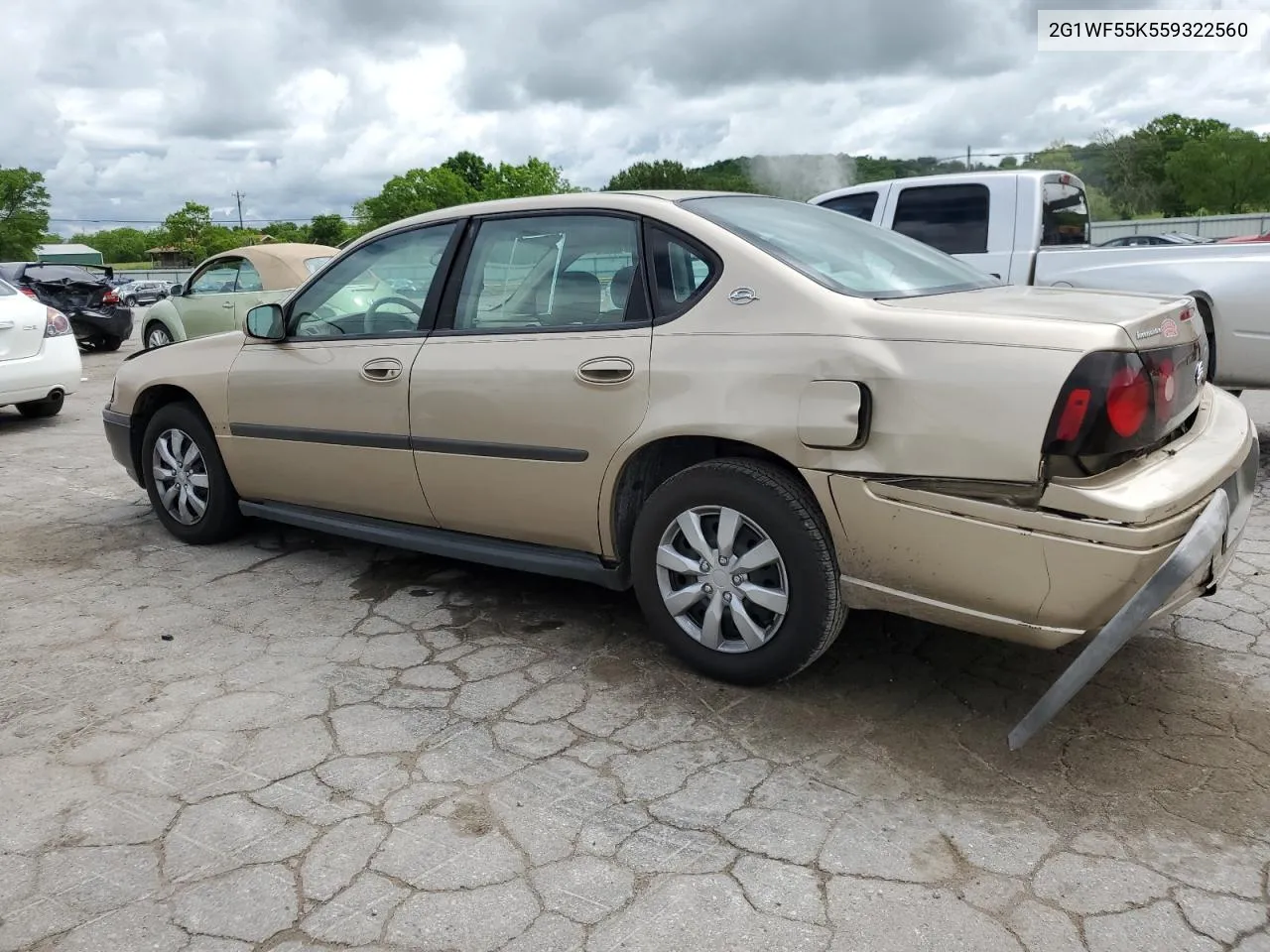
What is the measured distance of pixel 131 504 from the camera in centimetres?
591

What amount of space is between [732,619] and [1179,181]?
58.8 m

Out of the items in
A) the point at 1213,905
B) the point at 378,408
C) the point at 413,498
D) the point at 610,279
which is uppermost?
the point at 610,279

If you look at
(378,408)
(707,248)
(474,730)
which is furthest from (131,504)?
(707,248)

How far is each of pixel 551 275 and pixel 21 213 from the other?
267ft

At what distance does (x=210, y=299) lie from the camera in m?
11.6

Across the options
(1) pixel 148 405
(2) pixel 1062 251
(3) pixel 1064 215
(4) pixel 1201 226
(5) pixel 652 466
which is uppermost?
(4) pixel 1201 226

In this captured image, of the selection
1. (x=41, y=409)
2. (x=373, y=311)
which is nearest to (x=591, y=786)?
(x=373, y=311)

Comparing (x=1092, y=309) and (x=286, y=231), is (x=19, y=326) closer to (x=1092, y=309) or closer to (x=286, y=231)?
(x=1092, y=309)

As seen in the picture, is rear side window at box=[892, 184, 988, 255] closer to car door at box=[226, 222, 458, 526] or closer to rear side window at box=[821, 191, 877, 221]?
rear side window at box=[821, 191, 877, 221]

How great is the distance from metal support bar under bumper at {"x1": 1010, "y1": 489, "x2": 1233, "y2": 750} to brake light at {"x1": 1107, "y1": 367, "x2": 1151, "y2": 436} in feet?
0.96

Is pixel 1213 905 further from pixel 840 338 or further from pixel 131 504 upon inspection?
pixel 131 504

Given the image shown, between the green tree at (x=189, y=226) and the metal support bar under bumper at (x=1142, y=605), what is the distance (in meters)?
106

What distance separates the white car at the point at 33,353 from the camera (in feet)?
26.8

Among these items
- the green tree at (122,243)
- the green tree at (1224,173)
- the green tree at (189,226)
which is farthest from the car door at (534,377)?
the green tree at (122,243)
